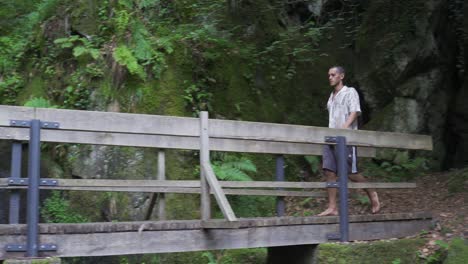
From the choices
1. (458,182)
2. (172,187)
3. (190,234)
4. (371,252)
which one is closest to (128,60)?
(172,187)

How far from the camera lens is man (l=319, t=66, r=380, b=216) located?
24.8 feet

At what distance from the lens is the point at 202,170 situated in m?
6.27

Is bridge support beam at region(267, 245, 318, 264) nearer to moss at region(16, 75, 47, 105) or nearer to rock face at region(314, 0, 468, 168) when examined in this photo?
moss at region(16, 75, 47, 105)

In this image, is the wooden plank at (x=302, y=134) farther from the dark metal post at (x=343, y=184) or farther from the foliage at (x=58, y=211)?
the foliage at (x=58, y=211)

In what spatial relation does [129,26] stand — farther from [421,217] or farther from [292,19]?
[421,217]

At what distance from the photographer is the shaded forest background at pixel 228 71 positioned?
9641mm

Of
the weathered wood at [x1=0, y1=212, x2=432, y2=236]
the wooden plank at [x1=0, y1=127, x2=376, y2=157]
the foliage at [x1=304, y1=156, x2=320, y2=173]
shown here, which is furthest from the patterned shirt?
the foliage at [x1=304, y1=156, x2=320, y2=173]

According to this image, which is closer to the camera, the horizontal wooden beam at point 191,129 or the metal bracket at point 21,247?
the metal bracket at point 21,247

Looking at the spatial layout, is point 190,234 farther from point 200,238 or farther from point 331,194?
point 331,194

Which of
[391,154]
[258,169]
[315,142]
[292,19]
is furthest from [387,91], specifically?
[315,142]

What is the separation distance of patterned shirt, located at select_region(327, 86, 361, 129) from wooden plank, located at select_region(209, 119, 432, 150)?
0.36 m

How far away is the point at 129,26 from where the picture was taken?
1088 cm

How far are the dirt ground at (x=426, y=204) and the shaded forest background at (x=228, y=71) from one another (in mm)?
590

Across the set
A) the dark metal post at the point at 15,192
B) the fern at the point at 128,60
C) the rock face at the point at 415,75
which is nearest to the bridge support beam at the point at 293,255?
the dark metal post at the point at 15,192
